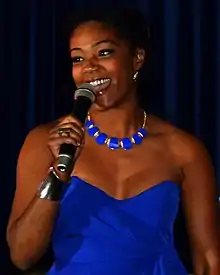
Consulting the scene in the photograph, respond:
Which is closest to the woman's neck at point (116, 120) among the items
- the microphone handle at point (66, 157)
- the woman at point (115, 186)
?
the woman at point (115, 186)

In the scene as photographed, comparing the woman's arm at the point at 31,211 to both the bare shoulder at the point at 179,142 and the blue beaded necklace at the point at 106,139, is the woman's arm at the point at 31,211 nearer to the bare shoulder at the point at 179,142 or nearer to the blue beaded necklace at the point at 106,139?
the blue beaded necklace at the point at 106,139

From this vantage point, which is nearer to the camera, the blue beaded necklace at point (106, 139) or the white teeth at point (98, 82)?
the white teeth at point (98, 82)

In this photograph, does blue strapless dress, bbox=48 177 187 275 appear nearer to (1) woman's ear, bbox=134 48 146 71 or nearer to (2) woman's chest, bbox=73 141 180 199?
(2) woman's chest, bbox=73 141 180 199

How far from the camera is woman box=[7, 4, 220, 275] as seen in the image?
1.27 metres

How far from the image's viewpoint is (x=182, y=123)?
5.48ft

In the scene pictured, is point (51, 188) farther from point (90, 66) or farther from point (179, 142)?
point (179, 142)

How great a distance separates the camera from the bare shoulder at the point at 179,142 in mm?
1430

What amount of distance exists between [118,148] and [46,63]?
0.34 meters

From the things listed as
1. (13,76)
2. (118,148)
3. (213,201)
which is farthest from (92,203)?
(13,76)

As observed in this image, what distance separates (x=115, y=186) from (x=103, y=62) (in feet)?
0.75

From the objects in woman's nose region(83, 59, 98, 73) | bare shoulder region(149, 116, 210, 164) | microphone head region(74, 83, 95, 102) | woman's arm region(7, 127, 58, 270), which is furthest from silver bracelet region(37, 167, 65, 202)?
bare shoulder region(149, 116, 210, 164)

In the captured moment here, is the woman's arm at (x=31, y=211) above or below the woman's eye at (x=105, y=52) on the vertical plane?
below

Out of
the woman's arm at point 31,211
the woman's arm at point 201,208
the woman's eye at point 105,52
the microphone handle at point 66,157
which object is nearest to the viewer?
the microphone handle at point 66,157

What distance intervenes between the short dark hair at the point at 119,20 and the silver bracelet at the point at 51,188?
352mm
